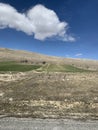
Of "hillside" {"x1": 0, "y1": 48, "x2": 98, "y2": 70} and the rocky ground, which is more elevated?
"hillside" {"x1": 0, "y1": 48, "x2": 98, "y2": 70}

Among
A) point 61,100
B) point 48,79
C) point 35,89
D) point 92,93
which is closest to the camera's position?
point 61,100

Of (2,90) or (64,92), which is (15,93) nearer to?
(2,90)

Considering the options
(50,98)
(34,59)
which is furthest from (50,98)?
(34,59)

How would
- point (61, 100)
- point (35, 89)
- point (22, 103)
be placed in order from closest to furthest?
point (22, 103), point (61, 100), point (35, 89)

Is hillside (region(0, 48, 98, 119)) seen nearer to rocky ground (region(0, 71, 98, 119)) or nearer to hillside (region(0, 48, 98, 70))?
rocky ground (region(0, 71, 98, 119))

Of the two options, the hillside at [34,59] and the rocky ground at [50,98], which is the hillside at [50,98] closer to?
the rocky ground at [50,98]

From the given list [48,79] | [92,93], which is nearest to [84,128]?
[92,93]

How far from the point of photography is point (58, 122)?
14.4 metres

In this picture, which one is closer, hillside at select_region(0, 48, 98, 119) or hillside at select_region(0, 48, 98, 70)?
hillside at select_region(0, 48, 98, 119)

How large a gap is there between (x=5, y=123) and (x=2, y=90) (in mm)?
13334

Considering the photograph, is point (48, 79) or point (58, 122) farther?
point (48, 79)

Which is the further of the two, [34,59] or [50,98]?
[34,59]

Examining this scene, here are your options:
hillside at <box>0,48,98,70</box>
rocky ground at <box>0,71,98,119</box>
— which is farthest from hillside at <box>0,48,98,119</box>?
hillside at <box>0,48,98,70</box>

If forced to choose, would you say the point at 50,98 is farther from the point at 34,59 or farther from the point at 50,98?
the point at 34,59
